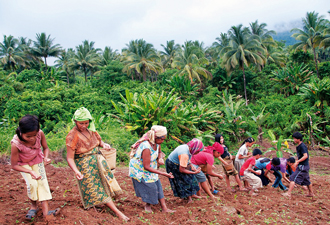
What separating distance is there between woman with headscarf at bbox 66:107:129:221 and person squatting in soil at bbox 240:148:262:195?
10.1 feet

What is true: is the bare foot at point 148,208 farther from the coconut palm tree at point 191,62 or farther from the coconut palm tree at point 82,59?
the coconut palm tree at point 82,59

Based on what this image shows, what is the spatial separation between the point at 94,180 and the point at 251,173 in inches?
143

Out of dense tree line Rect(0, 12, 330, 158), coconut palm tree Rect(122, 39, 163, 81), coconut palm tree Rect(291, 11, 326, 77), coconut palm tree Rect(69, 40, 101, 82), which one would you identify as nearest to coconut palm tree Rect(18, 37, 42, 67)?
dense tree line Rect(0, 12, 330, 158)

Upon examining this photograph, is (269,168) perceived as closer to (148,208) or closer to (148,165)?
(148,208)

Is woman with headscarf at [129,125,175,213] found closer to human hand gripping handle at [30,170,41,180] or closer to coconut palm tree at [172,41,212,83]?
human hand gripping handle at [30,170,41,180]

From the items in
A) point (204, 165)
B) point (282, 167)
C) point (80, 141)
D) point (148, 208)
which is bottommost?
point (282, 167)

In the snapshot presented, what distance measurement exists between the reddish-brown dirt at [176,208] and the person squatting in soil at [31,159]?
29cm

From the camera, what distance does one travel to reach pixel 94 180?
3.51m

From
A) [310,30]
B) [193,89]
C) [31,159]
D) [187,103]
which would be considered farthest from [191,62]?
[31,159]

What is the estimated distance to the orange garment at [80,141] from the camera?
330 centimetres

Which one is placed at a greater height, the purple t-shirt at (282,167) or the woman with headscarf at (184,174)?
the woman with headscarf at (184,174)

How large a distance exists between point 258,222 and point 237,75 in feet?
87.3

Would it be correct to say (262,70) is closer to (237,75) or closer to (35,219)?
(237,75)

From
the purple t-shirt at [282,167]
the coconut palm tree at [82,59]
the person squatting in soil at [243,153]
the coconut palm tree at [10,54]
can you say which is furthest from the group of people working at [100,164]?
the coconut palm tree at [10,54]
